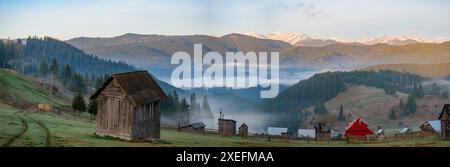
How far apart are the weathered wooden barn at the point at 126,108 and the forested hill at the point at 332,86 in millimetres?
56689

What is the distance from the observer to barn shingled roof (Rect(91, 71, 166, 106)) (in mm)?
24328

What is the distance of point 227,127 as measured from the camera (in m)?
33.6

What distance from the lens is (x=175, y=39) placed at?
30328mm

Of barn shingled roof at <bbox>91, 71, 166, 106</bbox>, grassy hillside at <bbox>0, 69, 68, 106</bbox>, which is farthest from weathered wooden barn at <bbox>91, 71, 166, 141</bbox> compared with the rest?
grassy hillside at <bbox>0, 69, 68, 106</bbox>

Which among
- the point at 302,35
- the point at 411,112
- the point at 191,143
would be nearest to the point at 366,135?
the point at 302,35

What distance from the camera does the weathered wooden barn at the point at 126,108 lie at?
24266 mm

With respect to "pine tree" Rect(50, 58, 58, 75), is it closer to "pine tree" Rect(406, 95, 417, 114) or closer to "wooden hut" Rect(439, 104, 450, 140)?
"wooden hut" Rect(439, 104, 450, 140)

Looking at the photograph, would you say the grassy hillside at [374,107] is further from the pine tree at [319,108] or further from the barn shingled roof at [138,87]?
the barn shingled roof at [138,87]

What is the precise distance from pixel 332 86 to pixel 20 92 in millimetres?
71331

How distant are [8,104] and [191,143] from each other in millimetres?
9244

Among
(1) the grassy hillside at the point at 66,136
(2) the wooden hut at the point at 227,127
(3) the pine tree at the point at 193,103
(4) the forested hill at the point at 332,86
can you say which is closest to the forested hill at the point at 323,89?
(4) the forested hill at the point at 332,86

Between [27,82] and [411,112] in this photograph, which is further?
[411,112]

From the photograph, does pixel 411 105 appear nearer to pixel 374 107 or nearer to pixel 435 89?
pixel 435 89
